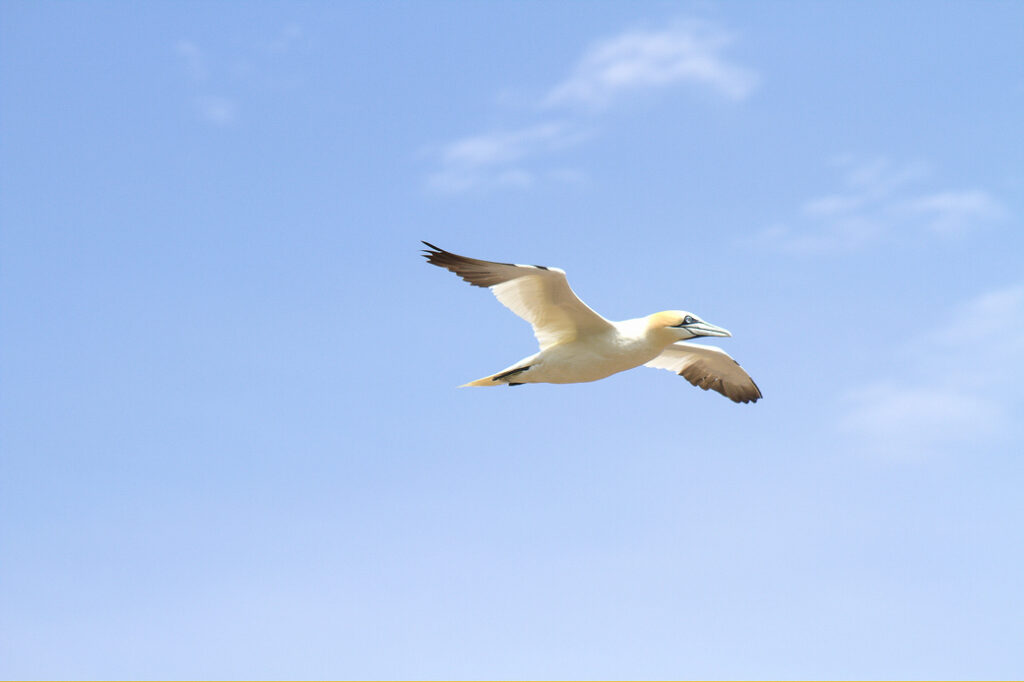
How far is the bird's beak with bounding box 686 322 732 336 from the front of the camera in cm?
1661

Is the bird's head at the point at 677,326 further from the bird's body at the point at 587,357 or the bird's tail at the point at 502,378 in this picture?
the bird's tail at the point at 502,378

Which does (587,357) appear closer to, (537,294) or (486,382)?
(537,294)

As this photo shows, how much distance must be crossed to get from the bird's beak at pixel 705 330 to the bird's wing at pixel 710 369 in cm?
284

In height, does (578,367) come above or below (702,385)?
below

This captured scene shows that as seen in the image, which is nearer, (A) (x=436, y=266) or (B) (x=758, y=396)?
(A) (x=436, y=266)

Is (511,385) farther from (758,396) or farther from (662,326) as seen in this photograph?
(758,396)

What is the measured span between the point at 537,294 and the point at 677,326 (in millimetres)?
2146

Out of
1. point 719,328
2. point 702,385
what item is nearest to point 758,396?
point 702,385

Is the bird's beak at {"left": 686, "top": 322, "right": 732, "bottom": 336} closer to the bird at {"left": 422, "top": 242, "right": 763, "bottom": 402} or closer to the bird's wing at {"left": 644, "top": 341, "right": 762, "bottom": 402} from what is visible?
the bird at {"left": 422, "top": 242, "right": 763, "bottom": 402}

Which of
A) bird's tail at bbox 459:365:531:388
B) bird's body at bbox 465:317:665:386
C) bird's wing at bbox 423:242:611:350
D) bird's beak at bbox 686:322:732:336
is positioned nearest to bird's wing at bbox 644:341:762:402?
bird's beak at bbox 686:322:732:336

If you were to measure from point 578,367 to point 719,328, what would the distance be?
89.7 inches

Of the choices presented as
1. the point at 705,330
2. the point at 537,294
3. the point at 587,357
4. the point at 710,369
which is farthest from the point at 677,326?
the point at 710,369

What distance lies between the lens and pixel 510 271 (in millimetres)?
15461

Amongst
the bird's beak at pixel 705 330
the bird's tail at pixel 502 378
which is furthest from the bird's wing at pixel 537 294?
the bird's beak at pixel 705 330
